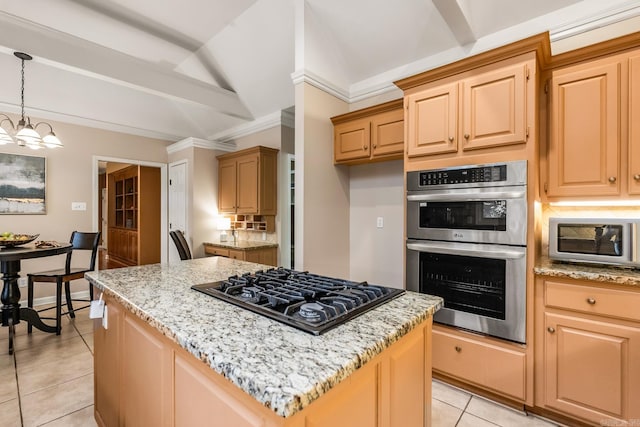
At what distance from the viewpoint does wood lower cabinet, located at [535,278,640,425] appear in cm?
162

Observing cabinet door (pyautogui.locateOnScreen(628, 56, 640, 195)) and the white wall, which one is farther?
the white wall

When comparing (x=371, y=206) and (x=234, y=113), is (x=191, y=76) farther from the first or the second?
(x=371, y=206)

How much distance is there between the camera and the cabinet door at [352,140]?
2.90m

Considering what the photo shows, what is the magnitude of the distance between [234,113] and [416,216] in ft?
10.5

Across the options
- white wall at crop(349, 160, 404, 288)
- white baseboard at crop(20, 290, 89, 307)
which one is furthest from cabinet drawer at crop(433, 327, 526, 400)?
white baseboard at crop(20, 290, 89, 307)

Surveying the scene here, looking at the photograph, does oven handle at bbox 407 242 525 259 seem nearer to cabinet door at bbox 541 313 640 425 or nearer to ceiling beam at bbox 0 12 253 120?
cabinet door at bbox 541 313 640 425

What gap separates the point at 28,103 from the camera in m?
3.92

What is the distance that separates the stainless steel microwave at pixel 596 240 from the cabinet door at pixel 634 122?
254 millimetres

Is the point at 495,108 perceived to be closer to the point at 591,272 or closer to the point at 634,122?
the point at 634,122

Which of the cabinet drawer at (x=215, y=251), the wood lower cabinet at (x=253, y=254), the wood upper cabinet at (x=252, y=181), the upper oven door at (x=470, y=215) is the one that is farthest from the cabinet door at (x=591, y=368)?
the cabinet drawer at (x=215, y=251)

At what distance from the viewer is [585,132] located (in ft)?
6.24

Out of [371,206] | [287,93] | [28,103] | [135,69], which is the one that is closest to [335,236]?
[371,206]

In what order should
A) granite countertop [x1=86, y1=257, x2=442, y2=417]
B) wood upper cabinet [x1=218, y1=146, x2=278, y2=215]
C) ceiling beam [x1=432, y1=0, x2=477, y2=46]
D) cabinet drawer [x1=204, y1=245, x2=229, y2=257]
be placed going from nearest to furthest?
granite countertop [x1=86, y1=257, x2=442, y2=417], ceiling beam [x1=432, y1=0, x2=477, y2=46], wood upper cabinet [x1=218, y1=146, x2=278, y2=215], cabinet drawer [x1=204, y1=245, x2=229, y2=257]

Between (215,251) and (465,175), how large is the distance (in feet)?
12.1
